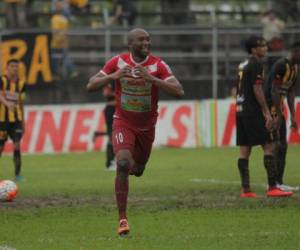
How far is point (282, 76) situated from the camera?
15523 millimetres

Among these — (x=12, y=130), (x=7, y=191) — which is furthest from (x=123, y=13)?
(x=7, y=191)

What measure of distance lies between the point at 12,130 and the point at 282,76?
5836 millimetres

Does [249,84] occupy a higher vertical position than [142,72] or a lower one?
lower

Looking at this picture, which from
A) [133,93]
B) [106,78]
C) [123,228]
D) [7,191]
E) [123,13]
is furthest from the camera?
[123,13]

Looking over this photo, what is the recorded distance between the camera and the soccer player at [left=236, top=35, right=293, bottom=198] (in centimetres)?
1482

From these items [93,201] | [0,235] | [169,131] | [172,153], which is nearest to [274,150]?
[93,201]

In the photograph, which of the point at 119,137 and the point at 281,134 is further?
the point at 281,134

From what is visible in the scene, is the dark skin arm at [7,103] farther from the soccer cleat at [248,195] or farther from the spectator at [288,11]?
the spectator at [288,11]

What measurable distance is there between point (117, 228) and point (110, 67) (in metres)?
1.82

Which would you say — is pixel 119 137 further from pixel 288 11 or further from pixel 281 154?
pixel 288 11

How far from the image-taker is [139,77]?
1148cm

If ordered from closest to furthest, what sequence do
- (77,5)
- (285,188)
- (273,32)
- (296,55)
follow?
1. (296,55)
2. (285,188)
3. (273,32)
4. (77,5)

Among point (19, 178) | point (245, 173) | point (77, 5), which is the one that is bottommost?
point (19, 178)

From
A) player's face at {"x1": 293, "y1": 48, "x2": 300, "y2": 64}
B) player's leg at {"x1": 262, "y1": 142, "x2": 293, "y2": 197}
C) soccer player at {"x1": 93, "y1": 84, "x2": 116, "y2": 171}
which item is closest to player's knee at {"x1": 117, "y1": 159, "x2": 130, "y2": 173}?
Result: player's leg at {"x1": 262, "y1": 142, "x2": 293, "y2": 197}
